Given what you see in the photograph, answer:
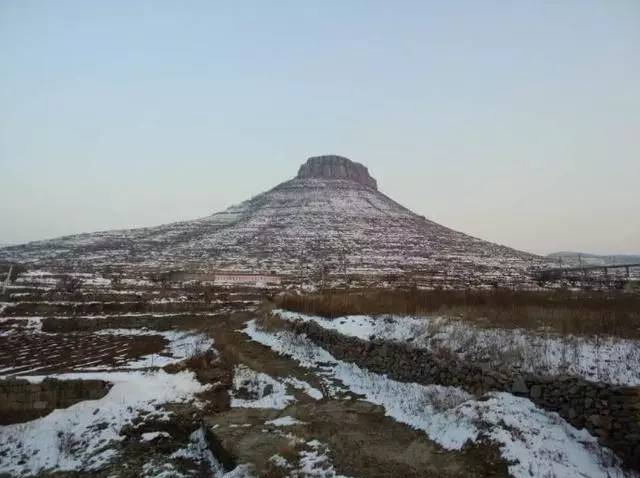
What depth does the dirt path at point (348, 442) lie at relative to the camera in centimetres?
721

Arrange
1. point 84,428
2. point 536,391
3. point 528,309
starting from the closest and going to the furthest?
point 536,391, point 84,428, point 528,309

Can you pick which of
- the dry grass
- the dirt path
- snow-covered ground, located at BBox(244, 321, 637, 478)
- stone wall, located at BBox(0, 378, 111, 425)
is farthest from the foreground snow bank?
the dry grass

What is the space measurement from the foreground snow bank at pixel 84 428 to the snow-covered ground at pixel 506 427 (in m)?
5.71

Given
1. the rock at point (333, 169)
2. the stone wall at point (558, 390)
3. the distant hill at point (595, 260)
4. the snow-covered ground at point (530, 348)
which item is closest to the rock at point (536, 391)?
the stone wall at point (558, 390)

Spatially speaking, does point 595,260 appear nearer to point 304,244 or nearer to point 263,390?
point 304,244

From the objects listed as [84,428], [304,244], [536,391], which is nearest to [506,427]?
[536,391]

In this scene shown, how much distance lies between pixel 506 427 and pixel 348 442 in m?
2.81

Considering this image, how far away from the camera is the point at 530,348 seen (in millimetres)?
9305

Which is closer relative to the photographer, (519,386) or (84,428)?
(519,386)

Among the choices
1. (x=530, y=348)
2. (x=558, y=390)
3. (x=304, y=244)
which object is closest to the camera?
(x=558, y=390)

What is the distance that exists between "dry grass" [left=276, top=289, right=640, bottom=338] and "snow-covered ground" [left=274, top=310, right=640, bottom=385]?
51 cm

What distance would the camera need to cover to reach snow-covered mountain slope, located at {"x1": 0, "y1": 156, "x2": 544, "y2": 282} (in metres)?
78.8

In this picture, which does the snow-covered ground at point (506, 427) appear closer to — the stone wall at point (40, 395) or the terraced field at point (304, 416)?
the terraced field at point (304, 416)

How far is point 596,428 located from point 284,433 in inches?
215
